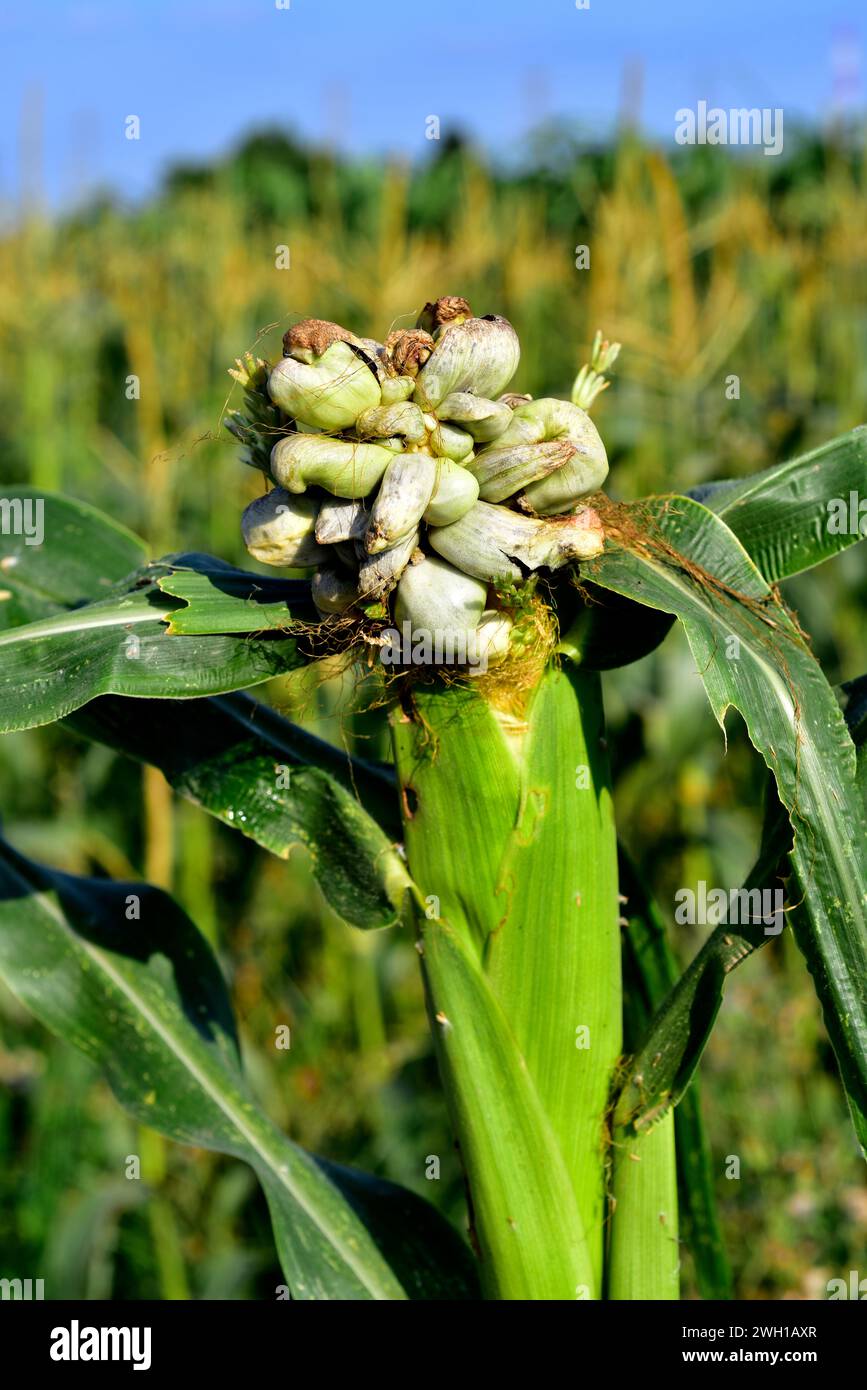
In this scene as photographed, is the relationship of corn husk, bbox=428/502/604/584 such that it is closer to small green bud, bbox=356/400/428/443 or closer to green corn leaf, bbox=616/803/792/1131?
small green bud, bbox=356/400/428/443

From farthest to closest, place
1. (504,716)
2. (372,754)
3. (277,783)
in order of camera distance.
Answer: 1. (372,754)
2. (277,783)
3. (504,716)

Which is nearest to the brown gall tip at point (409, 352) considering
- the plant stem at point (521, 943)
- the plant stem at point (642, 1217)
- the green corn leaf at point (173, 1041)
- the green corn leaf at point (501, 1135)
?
the plant stem at point (521, 943)

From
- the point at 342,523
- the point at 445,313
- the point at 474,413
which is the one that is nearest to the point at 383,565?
the point at 342,523

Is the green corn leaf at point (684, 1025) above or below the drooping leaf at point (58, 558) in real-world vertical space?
below

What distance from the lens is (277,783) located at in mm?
1777

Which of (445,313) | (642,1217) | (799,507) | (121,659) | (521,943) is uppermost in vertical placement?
(445,313)

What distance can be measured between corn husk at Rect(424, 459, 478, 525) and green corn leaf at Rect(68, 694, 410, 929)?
0.46 metres

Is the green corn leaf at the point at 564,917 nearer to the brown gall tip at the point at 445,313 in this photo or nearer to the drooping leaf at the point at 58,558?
the brown gall tip at the point at 445,313

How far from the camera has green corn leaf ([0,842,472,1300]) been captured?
1.97 m

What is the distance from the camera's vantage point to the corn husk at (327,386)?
1333 millimetres

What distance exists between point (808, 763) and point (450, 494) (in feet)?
1.64

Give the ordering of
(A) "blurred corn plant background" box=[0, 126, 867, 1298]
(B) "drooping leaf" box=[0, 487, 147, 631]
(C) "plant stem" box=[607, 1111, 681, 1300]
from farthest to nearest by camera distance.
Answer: (A) "blurred corn plant background" box=[0, 126, 867, 1298] < (B) "drooping leaf" box=[0, 487, 147, 631] < (C) "plant stem" box=[607, 1111, 681, 1300]

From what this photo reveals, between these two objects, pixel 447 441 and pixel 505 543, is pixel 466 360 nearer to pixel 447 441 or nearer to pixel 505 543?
pixel 447 441

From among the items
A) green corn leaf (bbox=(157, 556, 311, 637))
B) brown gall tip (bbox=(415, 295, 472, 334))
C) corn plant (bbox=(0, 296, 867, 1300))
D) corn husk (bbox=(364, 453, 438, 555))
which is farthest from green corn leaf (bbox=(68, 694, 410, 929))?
brown gall tip (bbox=(415, 295, 472, 334))
